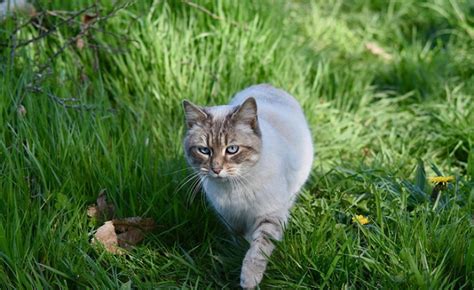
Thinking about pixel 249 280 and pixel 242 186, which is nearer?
pixel 249 280

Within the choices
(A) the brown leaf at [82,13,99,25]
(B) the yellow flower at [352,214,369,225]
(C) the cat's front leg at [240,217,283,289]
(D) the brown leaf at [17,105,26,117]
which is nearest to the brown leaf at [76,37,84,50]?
(A) the brown leaf at [82,13,99,25]

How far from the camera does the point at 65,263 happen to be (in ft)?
9.59

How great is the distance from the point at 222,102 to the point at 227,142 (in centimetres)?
131

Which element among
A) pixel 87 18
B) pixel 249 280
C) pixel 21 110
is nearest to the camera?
pixel 249 280

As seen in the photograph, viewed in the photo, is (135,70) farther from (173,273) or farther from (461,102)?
(461,102)

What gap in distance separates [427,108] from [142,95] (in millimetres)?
1993

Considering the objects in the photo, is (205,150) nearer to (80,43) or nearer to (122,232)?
(122,232)

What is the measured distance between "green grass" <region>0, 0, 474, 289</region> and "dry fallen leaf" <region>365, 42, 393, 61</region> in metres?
0.07

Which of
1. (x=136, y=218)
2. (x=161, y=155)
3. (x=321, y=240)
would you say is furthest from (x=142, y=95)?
(x=321, y=240)

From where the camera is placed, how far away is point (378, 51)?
5.71 metres

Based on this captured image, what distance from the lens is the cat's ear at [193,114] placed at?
3.16 meters

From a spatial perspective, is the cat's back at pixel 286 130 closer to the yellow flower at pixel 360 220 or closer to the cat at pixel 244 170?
the cat at pixel 244 170

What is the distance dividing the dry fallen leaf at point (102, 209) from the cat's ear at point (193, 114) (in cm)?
60

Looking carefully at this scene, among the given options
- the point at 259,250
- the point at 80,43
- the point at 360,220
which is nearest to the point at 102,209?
the point at 259,250
